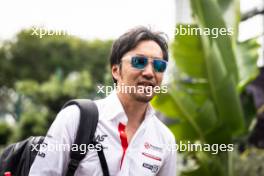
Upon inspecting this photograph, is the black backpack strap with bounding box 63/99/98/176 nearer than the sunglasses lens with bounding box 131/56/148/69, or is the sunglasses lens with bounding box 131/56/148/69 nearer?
→ the black backpack strap with bounding box 63/99/98/176

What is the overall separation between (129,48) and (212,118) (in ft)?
10.9

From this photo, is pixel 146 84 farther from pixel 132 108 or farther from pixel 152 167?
pixel 152 167

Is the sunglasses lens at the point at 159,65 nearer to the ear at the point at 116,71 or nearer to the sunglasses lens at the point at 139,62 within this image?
the sunglasses lens at the point at 139,62

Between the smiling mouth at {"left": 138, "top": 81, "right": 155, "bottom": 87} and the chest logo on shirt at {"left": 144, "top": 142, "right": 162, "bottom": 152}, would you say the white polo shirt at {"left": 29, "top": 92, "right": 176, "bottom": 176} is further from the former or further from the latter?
the smiling mouth at {"left": 138, "top": 81, "right": 155, "bottom": 87}

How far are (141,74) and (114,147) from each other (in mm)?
382

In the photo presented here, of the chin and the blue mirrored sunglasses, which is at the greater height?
the blue mirrored sunglasses

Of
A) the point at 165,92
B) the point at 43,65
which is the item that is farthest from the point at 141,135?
the point at 43,65

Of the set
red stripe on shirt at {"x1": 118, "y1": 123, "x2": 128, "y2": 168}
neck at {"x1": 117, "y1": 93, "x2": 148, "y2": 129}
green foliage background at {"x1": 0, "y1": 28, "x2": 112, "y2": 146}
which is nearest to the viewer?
red stripe on shirt at {"x1": 118, "y1": 123, "x2": 128, "y2": 168}

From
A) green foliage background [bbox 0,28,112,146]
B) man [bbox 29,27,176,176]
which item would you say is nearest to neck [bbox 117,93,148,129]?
man [bbox 29,27,176,176]

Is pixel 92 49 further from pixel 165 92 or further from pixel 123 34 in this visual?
pixel 123 34

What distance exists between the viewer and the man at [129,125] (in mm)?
2463

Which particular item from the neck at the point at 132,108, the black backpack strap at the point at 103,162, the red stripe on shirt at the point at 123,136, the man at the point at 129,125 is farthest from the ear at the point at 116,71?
the black backpack strap at the point at 103,162

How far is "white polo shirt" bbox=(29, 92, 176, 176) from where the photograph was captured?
96.5 inches

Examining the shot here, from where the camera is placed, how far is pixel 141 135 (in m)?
2.71
